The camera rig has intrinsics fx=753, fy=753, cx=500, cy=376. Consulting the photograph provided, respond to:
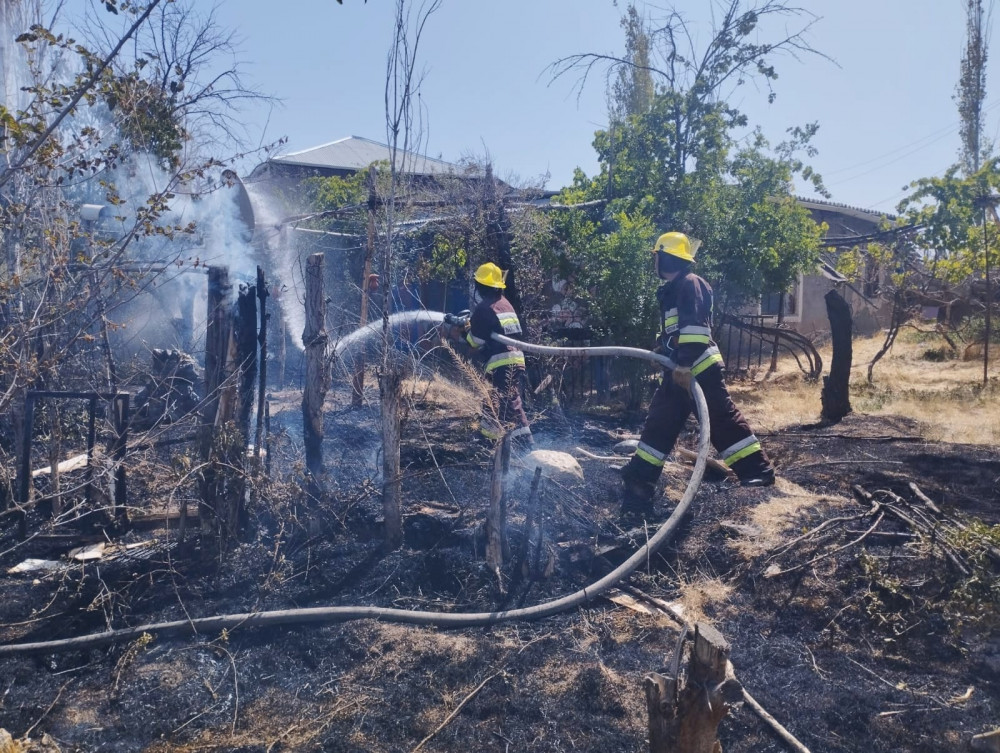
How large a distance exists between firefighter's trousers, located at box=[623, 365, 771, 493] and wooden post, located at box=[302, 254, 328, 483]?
2317 millimetres

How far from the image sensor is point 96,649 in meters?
4.00

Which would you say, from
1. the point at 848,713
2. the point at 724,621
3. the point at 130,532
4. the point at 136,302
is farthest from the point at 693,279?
the point at 136,302

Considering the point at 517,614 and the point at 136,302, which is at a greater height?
the point at 136,302

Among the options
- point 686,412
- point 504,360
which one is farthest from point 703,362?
point 504,360

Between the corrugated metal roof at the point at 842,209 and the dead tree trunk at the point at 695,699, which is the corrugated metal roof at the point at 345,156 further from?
the dead tree trunk at the point at 695,699

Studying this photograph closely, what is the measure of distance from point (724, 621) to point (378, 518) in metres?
2.36

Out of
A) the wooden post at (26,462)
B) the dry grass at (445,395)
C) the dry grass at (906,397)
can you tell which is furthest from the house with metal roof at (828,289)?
the wooden post at (26,462)

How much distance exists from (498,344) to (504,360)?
19cm

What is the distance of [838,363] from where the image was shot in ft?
26.6

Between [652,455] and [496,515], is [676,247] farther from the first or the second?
[496,515]

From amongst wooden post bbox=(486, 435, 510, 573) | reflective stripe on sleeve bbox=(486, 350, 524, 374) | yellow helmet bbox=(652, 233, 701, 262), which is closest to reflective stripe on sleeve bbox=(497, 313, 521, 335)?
reflective stripe on sleeve bbox=(486, 350, 524, 374)

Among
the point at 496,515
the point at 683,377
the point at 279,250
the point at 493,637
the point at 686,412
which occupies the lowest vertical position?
the point at 493,637

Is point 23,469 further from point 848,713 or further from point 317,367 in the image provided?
point 848,713

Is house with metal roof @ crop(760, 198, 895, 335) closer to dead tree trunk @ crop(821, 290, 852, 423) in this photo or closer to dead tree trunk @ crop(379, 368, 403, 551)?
dead tree trunk @ crop(821, 290, 852, 423)
